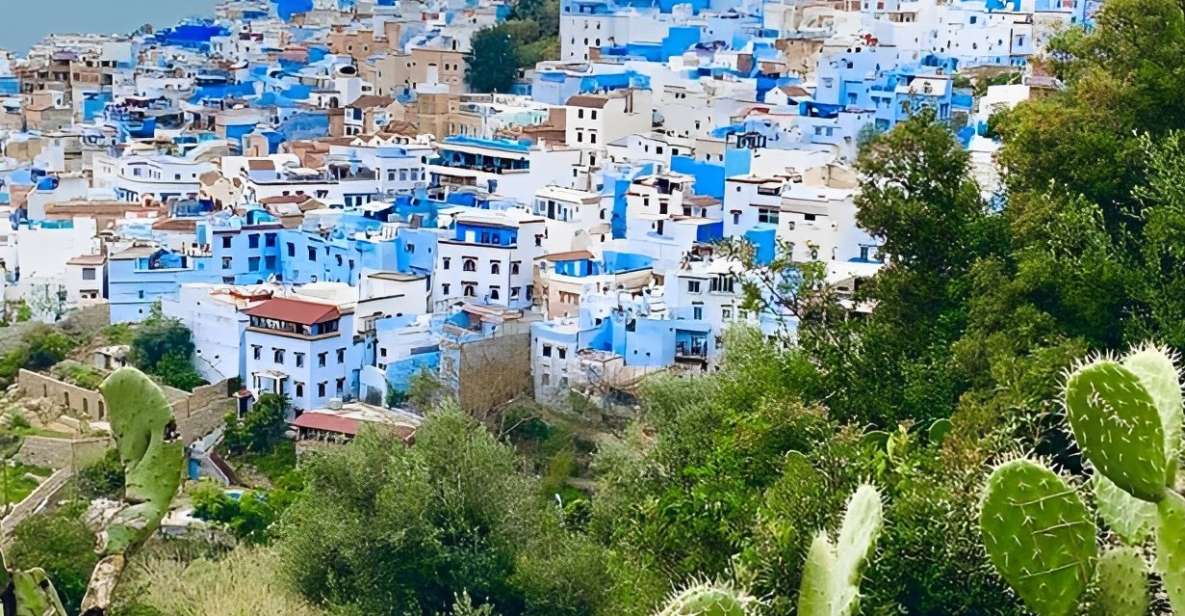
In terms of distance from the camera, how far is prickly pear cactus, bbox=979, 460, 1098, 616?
221cm

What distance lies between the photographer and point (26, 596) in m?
2.61

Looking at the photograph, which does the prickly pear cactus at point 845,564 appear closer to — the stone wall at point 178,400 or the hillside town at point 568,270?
the hillside town at point 568,270

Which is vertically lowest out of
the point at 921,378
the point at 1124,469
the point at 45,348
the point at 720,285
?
the point at 45,348

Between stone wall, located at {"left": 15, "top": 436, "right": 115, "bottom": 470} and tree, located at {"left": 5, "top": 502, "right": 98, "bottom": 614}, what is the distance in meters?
3.45

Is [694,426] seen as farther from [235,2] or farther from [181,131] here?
[235,2]

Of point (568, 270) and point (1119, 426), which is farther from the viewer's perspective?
point (568, 270)

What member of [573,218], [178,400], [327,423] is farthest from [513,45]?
[327,423]

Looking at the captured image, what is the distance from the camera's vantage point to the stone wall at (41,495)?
11.4 m

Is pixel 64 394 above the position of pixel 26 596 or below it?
below

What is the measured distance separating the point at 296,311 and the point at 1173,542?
12312mm

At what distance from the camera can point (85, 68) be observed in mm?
29875

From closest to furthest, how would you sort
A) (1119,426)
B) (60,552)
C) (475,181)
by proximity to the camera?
(1119,426) < (60,552) < (475,181)

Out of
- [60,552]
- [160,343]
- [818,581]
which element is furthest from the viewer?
[160,343]

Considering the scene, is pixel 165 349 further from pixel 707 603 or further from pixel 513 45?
pixel 513 45
